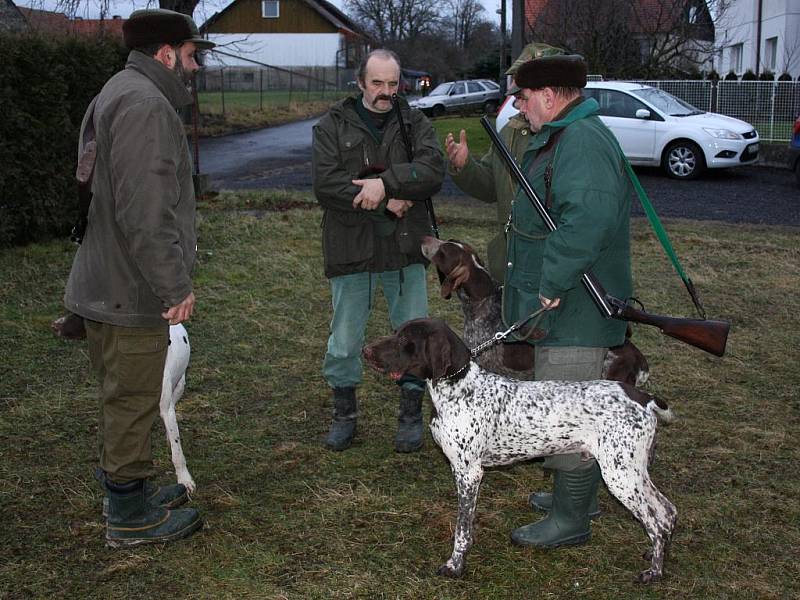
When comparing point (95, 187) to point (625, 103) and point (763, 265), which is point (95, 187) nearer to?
point (763, 265)

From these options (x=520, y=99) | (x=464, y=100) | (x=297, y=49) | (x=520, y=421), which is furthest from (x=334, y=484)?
(x=297, y=49)

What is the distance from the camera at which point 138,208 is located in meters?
3.43

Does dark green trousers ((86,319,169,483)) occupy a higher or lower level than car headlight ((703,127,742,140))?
lower

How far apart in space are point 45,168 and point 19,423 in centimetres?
509

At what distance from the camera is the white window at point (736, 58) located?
1272 inches

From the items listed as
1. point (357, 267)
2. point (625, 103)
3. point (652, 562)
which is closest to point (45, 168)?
point (357, 267)

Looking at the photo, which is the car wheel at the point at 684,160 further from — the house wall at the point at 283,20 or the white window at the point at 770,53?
the house wall at the point at 283,20

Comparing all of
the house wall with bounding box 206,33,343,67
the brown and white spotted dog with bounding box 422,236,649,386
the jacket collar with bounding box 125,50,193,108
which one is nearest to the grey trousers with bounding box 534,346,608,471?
the brown and white spotted dog with bounding box 422,236,649,386

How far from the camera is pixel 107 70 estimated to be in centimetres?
1077

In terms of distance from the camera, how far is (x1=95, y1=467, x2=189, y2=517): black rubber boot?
4.18 meters

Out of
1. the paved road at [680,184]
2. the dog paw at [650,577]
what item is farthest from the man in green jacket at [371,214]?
the paved road at [680,184]

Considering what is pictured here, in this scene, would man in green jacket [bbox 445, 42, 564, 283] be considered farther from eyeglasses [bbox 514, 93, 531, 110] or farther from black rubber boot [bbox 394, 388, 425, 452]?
black rubber boot [bbox 394, 388, 425, 452]

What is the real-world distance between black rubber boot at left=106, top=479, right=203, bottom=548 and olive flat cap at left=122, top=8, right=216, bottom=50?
6.37 feet

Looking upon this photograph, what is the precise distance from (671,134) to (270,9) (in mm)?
55600
